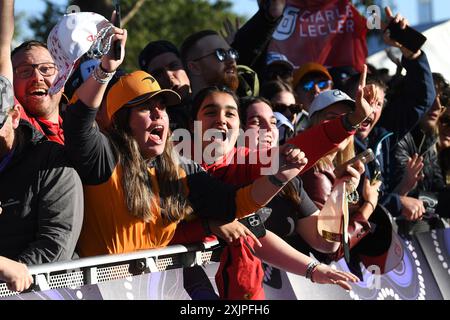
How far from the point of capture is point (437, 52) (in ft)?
40.2

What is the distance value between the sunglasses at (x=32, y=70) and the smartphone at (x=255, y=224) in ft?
4.77

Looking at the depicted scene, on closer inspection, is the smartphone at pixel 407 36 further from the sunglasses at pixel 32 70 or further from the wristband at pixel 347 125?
the sunglasses at pixel 32 70

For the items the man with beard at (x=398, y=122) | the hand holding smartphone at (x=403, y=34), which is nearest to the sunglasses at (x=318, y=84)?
the man with beard at (x=398, y=122)

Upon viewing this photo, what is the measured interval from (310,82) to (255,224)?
3.15m

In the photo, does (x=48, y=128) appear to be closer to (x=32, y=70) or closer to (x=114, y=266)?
(x=32, y=70)

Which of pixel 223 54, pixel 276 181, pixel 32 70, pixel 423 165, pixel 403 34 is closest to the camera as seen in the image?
pixel 276 181

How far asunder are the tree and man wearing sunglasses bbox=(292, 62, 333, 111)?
1622cm

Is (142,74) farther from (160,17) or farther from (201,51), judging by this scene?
(160,17)

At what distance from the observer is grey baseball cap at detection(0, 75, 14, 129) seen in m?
4.47

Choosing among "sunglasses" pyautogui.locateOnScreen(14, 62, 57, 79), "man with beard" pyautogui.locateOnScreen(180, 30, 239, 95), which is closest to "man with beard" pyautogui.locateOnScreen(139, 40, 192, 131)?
"man with beard" pyautogui.locateOnScreen(180, 30, 239, 95)

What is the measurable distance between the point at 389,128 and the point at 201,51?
1769 millimetres

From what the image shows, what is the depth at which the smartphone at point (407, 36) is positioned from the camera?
7.32 meters

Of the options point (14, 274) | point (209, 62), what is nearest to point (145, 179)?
point (14, 274)

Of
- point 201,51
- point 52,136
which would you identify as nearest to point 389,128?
point 201,51
